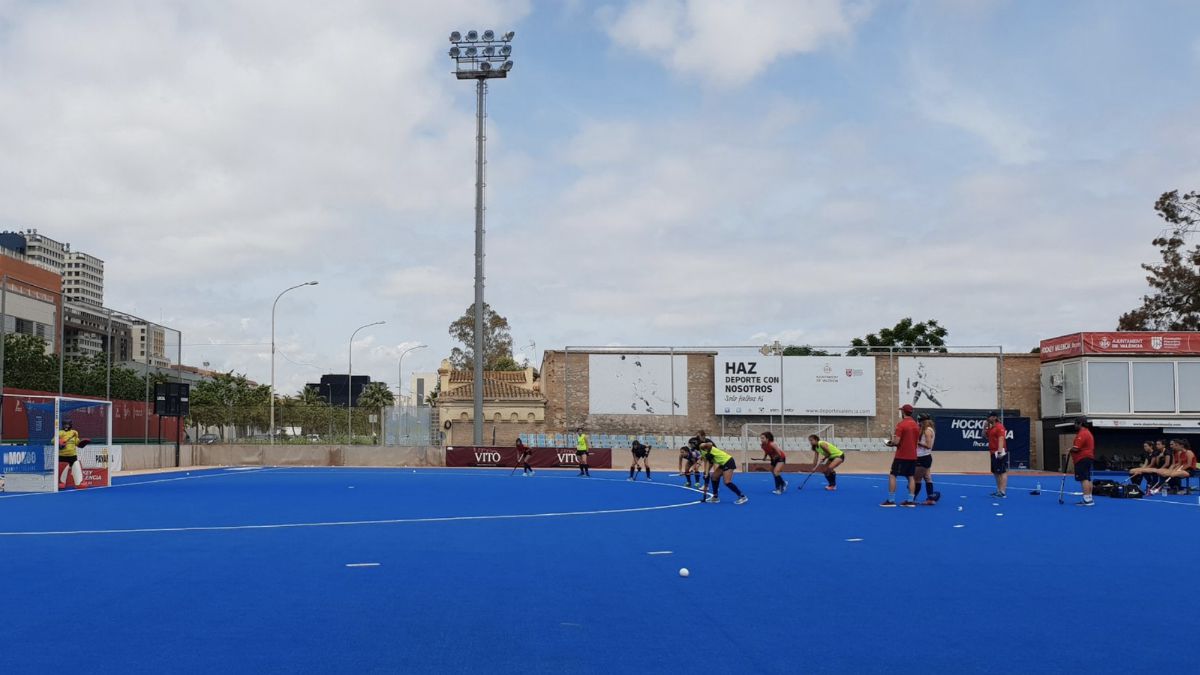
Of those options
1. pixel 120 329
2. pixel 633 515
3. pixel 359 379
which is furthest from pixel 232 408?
pixel 359 379

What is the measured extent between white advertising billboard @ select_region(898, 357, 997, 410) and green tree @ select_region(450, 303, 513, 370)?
133 feet

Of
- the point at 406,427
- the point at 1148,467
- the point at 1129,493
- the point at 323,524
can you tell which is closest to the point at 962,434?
the point at 1148,467

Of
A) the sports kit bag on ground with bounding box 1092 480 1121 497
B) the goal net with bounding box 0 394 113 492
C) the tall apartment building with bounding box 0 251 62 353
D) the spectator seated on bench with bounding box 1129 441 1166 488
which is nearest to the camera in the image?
the sports kit bag on ground with bounding box 1092 480 1121 497

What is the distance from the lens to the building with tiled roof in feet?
163

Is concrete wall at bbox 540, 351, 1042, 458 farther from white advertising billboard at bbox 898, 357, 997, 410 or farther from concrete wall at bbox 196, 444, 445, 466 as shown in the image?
concrete wall at bbox 196, 444, 445, 466

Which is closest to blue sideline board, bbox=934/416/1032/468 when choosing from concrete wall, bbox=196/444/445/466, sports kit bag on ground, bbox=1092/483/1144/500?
sports kit bag on ground, bbox=1092/483/1144/500

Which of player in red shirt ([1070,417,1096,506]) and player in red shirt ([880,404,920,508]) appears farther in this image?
player in red shirt ([1070,417,1096,506])

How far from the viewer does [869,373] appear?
170 ft

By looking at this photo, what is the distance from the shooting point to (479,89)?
48000mm

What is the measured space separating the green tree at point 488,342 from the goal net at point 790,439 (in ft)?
124

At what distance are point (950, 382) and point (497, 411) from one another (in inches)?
965

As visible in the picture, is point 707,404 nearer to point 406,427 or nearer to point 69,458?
point 406,427

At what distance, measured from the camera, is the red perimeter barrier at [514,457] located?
43125 millimetres

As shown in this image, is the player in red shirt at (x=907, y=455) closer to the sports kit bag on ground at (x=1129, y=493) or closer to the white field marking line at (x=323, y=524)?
the white field marking line at (x=323, y=524)
